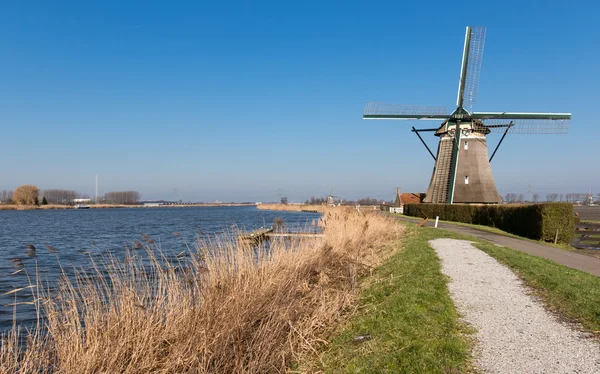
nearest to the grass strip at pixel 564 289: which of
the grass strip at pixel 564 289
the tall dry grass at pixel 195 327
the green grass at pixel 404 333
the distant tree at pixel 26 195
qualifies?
the grass strip at pixel 564 289

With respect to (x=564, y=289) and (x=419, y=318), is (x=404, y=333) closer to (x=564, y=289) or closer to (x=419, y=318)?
(x=419, y=318)

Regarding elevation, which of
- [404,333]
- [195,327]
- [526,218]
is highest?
[526,218]

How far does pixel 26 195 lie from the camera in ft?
356

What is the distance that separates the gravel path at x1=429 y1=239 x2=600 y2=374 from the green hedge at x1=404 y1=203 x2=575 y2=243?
1304cm

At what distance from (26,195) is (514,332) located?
423 ft

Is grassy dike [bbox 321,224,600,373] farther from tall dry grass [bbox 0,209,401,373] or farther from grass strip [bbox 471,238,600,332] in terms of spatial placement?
tall dry grass [bbox 0,209,401,373]

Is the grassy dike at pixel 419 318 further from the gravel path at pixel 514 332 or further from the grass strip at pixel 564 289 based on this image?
the gravel path at pixel 514 332

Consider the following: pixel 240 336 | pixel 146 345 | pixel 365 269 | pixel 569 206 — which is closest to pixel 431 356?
pixel 240 336

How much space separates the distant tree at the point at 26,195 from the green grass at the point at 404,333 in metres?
125

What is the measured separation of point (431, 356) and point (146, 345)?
318cm

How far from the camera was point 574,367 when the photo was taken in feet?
13.6

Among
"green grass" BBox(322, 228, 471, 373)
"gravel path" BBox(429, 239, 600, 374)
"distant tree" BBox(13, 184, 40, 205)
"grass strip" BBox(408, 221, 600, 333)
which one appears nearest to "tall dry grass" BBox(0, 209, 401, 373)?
"green grass" BBox(322, 228, 471, 373)

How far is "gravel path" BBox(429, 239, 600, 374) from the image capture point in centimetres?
425

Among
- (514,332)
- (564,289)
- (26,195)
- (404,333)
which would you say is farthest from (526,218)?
(26,195)
